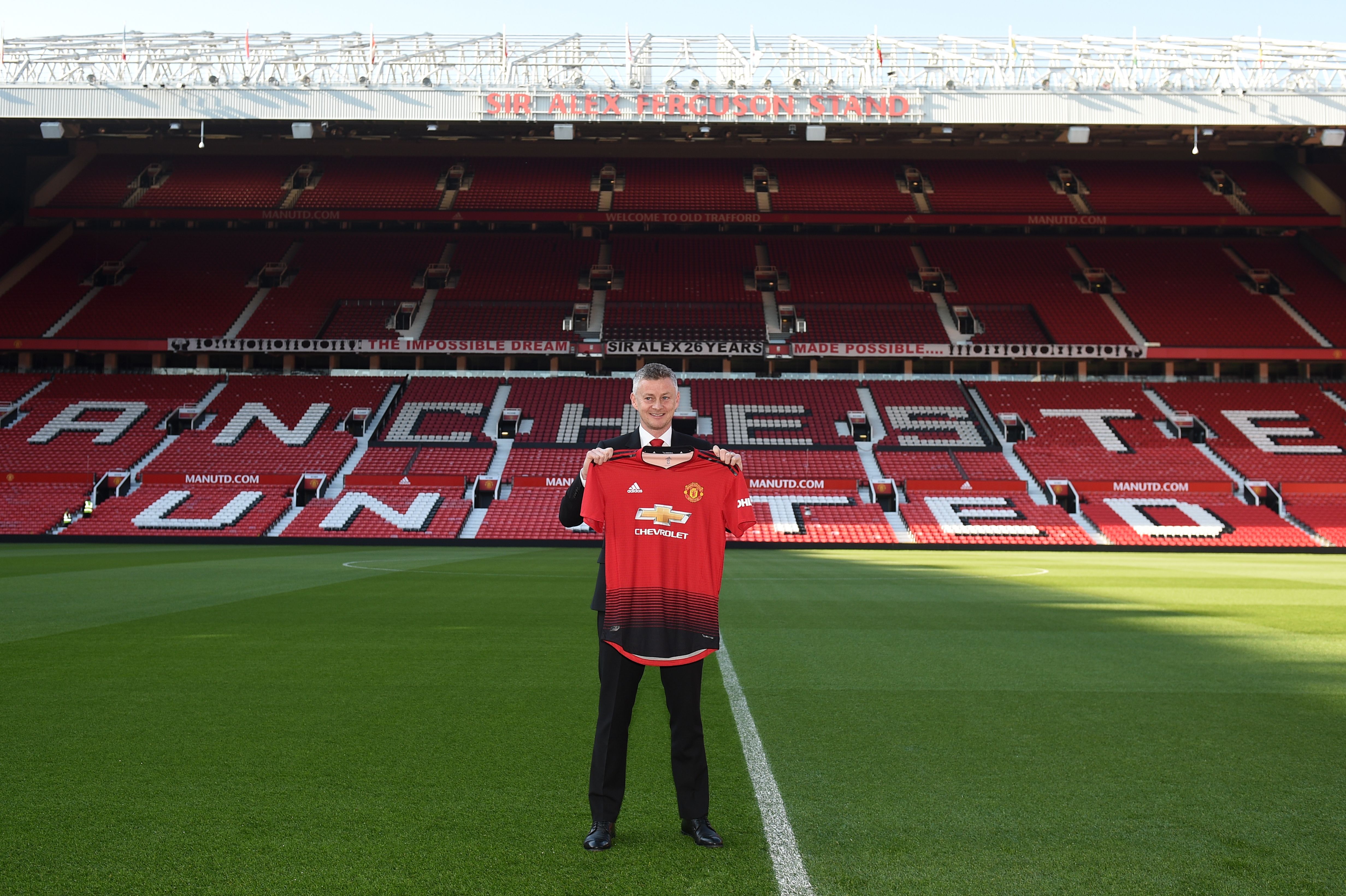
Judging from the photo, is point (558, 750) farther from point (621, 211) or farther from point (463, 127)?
point (621, 211)

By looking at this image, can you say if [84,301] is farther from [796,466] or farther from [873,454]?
[873,454]

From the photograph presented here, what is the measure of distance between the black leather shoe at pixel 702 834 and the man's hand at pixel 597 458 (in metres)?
1.56

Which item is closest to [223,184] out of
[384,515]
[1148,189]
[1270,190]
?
[384,515]

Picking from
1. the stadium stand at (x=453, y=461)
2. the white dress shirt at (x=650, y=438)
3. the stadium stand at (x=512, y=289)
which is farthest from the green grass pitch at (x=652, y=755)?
the stadium stand at (x=512, y=289)

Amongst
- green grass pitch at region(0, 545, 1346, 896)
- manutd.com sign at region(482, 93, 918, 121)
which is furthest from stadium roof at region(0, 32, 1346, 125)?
green grass pitch at region(0, 545, 1346, 896)

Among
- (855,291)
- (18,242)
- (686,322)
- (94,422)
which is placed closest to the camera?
(94,422)

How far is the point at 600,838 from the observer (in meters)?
3.99

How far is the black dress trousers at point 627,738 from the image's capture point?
4.05 metres

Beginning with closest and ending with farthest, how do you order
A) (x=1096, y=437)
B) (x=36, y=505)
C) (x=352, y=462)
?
(x=36, y=505), (x=352, y=462), (x=1096, y=437)

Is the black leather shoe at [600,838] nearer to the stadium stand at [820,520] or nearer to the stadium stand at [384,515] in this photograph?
the stadium stand at [820,520]

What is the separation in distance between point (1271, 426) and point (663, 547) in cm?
4135

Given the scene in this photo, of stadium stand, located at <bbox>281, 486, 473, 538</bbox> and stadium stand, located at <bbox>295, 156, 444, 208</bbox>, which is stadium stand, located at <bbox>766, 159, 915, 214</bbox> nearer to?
stadium stand, located at <bbox>295, 156, 444, 208</bbox>

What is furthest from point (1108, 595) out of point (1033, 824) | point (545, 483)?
point (545, 483)

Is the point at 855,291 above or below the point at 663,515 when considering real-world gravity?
below
